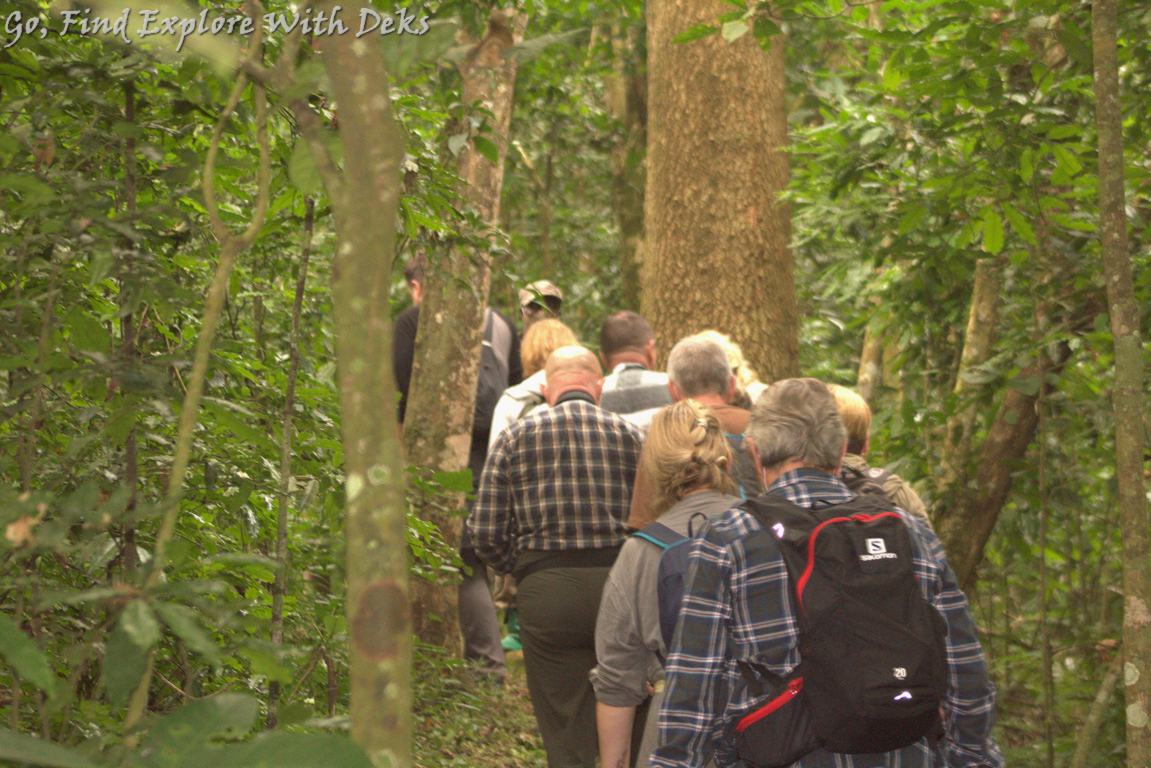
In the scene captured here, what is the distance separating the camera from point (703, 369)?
4230 mm

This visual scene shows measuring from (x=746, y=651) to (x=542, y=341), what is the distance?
10.9ft

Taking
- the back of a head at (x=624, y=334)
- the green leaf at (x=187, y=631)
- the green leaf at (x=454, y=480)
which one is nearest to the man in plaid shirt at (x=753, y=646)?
the green leaf at (x=454, y=480)

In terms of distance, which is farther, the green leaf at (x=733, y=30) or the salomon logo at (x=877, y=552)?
the green leaf at (x=733, y=30)

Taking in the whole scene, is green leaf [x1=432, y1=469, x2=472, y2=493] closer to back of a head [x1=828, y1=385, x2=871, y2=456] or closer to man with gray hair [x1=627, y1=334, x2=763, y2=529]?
man with gray hair [x1=627, y1=334, x2=763, y2=529]

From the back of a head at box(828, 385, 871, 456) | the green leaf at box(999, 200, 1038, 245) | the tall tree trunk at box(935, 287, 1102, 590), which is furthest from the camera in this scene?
the tall tree trunk at box(935, 287, 1102, 590)

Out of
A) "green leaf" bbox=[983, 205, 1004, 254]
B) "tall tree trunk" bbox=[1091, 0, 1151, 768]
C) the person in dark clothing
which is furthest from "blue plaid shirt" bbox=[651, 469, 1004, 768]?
the person in dark clothing

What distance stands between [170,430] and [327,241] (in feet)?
8.40

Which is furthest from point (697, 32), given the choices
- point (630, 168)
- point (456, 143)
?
point (630, 168)

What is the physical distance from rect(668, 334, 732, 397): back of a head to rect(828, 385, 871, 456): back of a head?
48 centimetres

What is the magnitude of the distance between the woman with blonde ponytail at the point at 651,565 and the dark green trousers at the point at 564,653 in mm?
647

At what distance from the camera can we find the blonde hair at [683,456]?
343 centimetres

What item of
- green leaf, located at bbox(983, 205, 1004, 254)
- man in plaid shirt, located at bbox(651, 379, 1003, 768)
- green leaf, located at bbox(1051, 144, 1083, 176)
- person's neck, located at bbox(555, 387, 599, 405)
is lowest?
man in plaid shirt, located at bbox(651, 379, 1003, 768)

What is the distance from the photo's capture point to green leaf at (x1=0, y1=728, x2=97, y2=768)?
0.92 meters

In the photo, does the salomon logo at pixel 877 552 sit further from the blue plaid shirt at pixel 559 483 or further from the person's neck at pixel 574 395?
the person's neck at pixel 574 395
